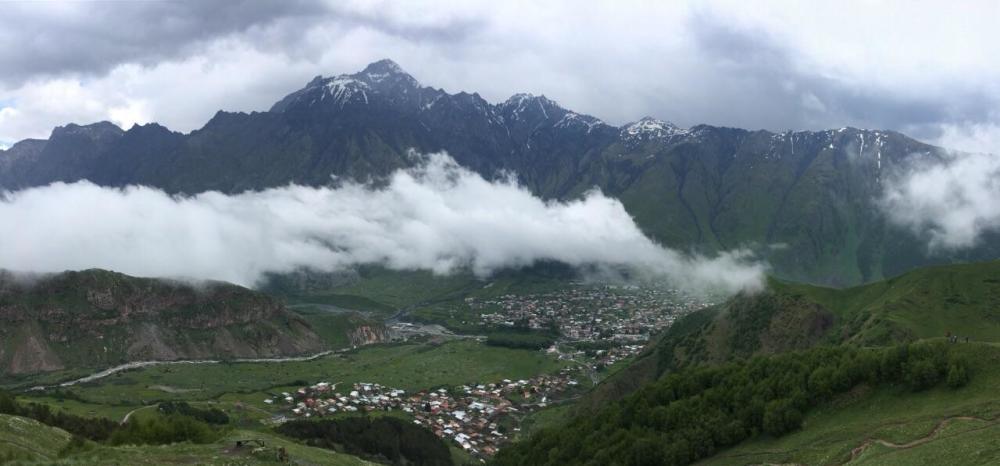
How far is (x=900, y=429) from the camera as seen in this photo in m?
62.8

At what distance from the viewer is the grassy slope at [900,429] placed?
2106 inches

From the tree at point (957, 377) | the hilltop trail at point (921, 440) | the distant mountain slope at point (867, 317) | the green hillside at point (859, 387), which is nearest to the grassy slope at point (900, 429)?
the green hillside at point (859, 387)

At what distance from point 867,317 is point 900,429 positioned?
354 ft

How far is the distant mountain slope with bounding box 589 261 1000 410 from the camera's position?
146m

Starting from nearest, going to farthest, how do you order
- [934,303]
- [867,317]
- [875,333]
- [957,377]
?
[957,377], [875,333], [934,303], [867,317]

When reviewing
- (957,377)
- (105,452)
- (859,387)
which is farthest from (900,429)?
(105,452)

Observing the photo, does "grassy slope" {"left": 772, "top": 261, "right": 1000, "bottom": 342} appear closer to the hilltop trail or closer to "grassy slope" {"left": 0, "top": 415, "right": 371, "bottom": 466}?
the hilltop trail

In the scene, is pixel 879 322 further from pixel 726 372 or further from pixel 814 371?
pixel 814 371

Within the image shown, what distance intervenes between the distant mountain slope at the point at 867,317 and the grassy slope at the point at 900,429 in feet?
230

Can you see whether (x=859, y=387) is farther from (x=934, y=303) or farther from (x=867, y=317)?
(x=934, y=303)

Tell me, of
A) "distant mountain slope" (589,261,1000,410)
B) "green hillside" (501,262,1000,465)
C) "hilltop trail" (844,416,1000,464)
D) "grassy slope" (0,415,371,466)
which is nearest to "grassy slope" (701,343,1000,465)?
"green hillside" (501,262,1000,465)

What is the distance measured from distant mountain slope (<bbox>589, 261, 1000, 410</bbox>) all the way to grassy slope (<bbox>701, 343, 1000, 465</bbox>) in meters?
70.1

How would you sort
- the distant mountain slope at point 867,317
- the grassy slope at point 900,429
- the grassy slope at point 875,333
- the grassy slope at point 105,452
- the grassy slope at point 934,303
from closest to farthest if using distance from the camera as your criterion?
the grassy slope at point 105,452 → the grassy slope at point 900,429 → the grassy slope at point 875,333 → the grassy slope at point 934,303 → the distant mountain slope at point 867,317

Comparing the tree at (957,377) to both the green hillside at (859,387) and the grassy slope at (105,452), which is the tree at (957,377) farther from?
the grassy slope at (105,452)
